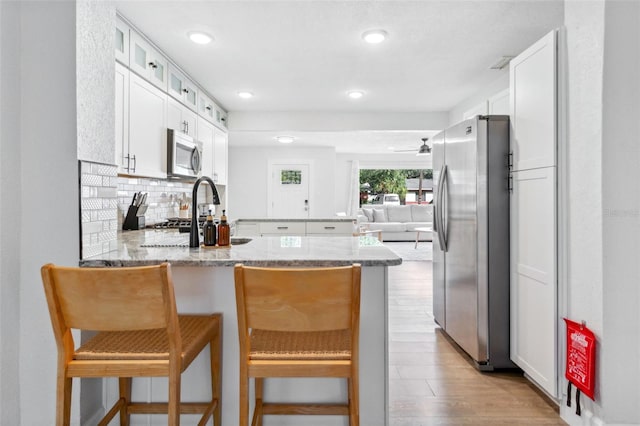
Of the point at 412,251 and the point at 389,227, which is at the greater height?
the point at 389,227

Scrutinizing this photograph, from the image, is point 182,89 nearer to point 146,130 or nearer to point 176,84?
point 176,84

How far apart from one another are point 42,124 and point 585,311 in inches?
101

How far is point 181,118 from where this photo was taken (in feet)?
11.7

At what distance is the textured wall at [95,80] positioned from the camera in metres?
1.63

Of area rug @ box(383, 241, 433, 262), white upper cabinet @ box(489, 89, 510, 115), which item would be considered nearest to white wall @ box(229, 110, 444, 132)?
white upper cabinet @ box(489, 89, 510, 115)

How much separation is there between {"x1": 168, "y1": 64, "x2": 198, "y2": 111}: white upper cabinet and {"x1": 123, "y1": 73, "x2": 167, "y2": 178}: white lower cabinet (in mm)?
231

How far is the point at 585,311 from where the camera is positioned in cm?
185

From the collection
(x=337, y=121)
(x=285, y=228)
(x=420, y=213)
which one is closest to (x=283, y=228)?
(x=285, y=228)

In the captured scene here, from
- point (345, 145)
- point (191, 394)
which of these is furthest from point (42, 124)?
point (345, 145)

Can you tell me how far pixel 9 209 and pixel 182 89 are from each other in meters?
2.31

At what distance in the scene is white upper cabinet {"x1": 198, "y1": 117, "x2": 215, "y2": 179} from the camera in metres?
4.14

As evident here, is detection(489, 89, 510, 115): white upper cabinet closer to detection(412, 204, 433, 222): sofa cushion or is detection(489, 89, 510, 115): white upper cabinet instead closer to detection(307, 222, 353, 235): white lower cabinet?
detection(307, 222, 353, 235): white lower cabinet

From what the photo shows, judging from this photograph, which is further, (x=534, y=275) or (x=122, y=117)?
(x=122, y=117)

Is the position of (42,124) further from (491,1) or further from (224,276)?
(491,1)
